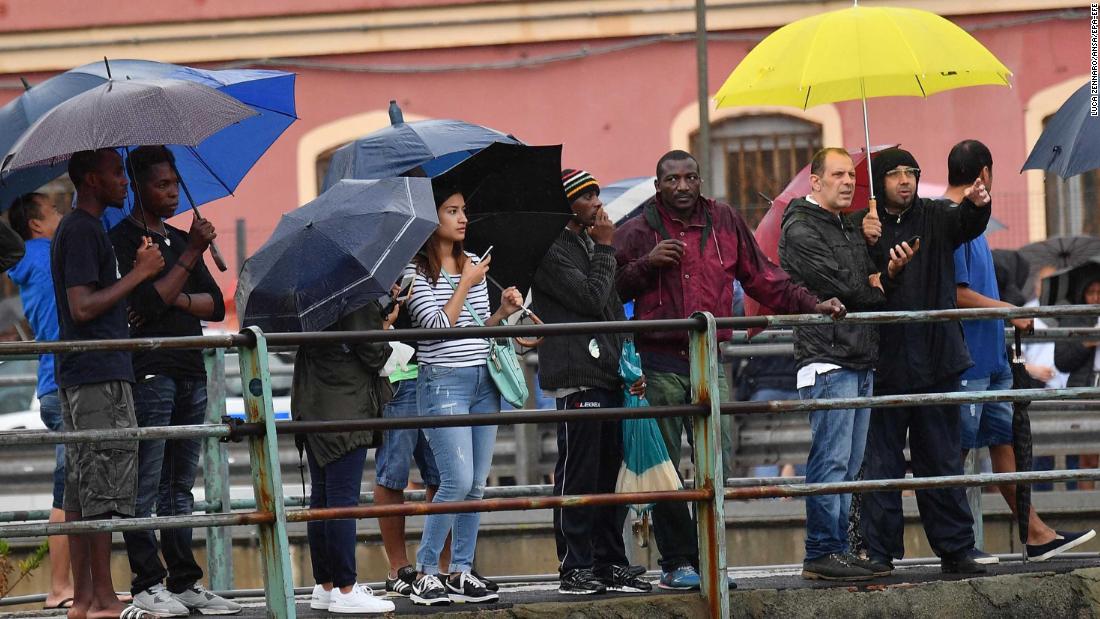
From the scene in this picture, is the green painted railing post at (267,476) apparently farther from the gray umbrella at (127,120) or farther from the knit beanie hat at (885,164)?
the knit beanie hat at (885,164)

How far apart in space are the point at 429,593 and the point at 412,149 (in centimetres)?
220

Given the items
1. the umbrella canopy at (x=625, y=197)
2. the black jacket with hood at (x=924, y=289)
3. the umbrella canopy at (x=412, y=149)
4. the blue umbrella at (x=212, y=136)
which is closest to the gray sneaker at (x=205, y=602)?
the blue umbrella at (x=212, y=136)

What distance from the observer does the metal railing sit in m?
6.38

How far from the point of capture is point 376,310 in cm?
728

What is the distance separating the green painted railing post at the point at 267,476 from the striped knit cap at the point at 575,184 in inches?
73.2

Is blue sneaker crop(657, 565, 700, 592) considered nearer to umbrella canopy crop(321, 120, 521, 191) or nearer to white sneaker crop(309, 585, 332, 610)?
white sneaker crop(309, 585, 332, 610)

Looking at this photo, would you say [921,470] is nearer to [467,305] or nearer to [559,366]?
[559,366]

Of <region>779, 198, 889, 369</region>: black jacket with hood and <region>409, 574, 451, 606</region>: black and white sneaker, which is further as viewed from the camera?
<region>779, 198, 889, 369</region>: black jacket with hood

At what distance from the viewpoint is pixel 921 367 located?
25.8 ft

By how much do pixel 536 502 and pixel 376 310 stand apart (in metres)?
1.12

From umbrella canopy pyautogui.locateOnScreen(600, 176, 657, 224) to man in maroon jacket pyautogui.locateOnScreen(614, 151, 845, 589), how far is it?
115 inches

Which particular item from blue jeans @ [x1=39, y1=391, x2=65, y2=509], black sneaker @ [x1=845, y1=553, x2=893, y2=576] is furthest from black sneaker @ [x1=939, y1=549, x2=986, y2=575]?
blue jeans @ [x1=39, y1=391, x2=65, y2=509]

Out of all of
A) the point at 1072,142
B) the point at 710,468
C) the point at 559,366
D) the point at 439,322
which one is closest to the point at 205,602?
the point at 439,322

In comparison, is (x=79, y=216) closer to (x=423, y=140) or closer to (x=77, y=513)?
(x=77, y=513)
